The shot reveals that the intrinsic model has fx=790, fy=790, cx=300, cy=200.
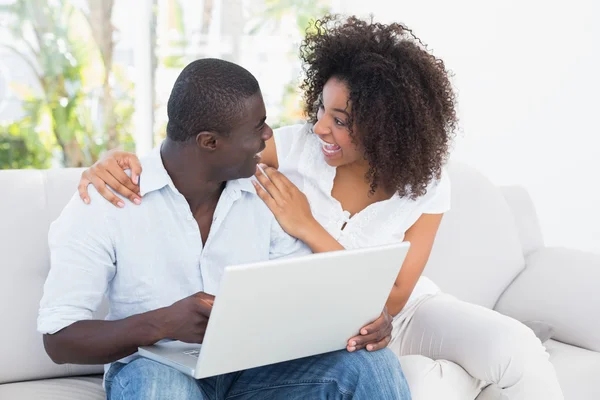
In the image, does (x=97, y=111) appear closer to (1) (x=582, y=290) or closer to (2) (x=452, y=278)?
(2) (x=452, y=278)

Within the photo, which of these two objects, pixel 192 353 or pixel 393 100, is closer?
pixel 192 353

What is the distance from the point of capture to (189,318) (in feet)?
4.34

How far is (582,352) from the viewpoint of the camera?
2.04 meters

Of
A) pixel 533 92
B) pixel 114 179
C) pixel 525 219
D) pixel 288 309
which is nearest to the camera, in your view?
pixel 288 309

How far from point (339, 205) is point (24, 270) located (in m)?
0.73

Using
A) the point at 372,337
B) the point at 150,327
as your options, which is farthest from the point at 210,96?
the point at 372,337

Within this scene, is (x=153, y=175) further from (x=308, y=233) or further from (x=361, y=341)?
(x=361, y=341)

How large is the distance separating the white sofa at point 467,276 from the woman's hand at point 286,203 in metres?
0.36

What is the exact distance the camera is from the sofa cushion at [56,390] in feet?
5.40

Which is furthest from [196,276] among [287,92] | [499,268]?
[287,92]

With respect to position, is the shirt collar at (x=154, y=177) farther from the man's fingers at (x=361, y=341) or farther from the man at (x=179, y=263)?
the man's fingers at (x=361, y=341)

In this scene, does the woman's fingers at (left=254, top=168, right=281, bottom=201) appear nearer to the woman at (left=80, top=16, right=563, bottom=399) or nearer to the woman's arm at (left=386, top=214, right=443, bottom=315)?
the woman at (left=80, top=16, right=563, bottom=399)

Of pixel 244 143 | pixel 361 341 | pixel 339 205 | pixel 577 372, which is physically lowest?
pixel 577 372

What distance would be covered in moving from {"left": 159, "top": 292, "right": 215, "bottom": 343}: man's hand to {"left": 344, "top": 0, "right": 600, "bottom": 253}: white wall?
2.63m
